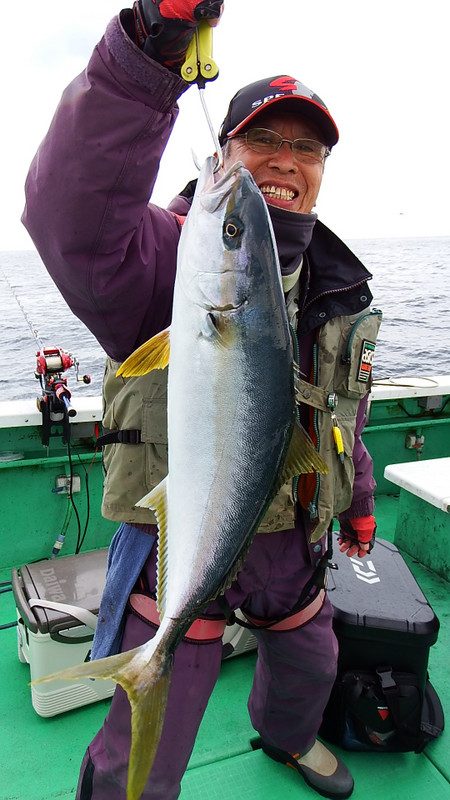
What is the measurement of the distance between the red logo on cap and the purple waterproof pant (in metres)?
1.55

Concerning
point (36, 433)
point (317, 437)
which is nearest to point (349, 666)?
point (317, 437)

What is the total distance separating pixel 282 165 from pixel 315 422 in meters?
0.92

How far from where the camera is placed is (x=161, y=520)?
161 cm

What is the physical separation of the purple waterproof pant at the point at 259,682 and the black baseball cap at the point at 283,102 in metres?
1.45

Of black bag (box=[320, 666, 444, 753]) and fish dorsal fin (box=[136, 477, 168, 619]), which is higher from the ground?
fish dorsal fin (box=[136, 477, 168, 619])

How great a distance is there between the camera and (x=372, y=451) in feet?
17.8

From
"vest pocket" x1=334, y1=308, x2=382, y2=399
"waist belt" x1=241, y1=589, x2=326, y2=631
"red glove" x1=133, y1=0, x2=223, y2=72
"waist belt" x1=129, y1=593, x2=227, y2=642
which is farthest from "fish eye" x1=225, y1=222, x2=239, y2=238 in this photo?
"waist belt" x1=241, y1=589, x2=326, y2=631

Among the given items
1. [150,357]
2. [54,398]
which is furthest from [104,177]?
[54,398]

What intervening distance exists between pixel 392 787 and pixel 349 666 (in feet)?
1.75

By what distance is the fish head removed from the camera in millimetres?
1397

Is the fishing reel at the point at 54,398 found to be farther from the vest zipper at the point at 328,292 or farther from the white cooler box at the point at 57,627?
the vest zipper at the point at 328,292

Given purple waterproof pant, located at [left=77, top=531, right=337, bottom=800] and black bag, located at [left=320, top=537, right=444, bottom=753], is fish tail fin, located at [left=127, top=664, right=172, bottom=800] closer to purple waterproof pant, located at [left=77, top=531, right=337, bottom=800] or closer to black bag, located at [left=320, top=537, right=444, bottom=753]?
purple waterproof pant, located at [left=77, top=531, right=337, bottom=800]

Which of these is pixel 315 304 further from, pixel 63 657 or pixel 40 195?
pixel 63 657

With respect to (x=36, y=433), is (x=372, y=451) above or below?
below
